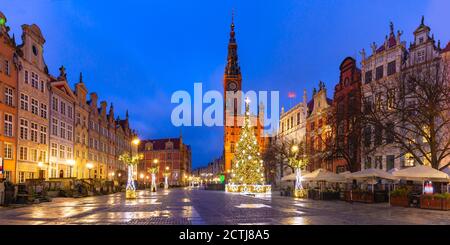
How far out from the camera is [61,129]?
57812 mm

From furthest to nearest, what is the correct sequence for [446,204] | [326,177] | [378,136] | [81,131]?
1. [81,131]
2. [326,177]
3. [378,136]
4. [446,204]

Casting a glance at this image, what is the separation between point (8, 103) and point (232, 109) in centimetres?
9997

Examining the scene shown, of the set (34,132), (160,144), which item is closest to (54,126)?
(34,132)

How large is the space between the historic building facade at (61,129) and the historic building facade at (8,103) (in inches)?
380

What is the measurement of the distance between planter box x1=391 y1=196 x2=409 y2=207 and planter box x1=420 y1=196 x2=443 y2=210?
147 cm

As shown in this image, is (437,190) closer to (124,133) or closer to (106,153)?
(106,153)

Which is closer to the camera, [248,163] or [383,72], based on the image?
[383,72]

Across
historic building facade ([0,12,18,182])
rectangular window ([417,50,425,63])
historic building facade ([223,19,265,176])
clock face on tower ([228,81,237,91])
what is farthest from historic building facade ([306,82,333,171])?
clock face on tower ([228,81,237,91])

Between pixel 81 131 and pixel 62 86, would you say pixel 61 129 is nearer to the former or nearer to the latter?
pixel 62 86

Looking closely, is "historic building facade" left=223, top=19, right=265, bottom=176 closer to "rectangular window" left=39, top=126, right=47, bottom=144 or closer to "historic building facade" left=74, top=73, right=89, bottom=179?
"historic building facade" left=74, top=73, right=89, bottom=179

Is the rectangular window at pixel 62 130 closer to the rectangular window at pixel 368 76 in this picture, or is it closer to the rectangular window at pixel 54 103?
the rectangular window at pixel 54 103

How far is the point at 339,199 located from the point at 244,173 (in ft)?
66.2
